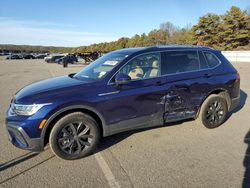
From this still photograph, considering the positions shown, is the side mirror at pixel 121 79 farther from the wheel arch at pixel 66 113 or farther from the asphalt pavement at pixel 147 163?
the asphalt pavement at pixel 147 163

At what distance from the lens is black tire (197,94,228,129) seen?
17.4ft

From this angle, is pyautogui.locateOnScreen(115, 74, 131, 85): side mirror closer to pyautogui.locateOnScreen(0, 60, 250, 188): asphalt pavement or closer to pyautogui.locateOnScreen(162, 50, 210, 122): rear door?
pyautogui.locateOnScreen(162, 50, 210, 122): rear door

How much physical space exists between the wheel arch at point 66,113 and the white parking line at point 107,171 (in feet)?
1.37

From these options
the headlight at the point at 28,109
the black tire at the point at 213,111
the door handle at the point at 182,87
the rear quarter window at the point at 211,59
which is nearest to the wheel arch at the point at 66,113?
the headlight at the point at 28,109

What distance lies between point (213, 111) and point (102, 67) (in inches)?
102

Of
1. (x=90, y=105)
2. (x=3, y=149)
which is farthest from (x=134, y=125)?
(x=3, y=149)

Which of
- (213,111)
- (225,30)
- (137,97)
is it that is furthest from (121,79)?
(225,30)

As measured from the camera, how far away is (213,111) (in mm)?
5445

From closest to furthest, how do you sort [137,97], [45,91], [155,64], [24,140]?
[24,140]
[45,91]
[137,97]
[155,64]

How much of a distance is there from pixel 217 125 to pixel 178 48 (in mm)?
1895

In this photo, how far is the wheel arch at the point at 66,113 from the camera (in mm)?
3826

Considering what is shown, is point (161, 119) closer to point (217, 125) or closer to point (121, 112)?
point (121, 112)

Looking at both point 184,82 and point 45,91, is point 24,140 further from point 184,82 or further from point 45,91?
point 184,82

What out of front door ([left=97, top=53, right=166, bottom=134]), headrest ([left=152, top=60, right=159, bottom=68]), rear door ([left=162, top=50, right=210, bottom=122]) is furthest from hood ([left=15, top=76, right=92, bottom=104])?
rear door ([left=162, top=50, right=210, bottom=122])
